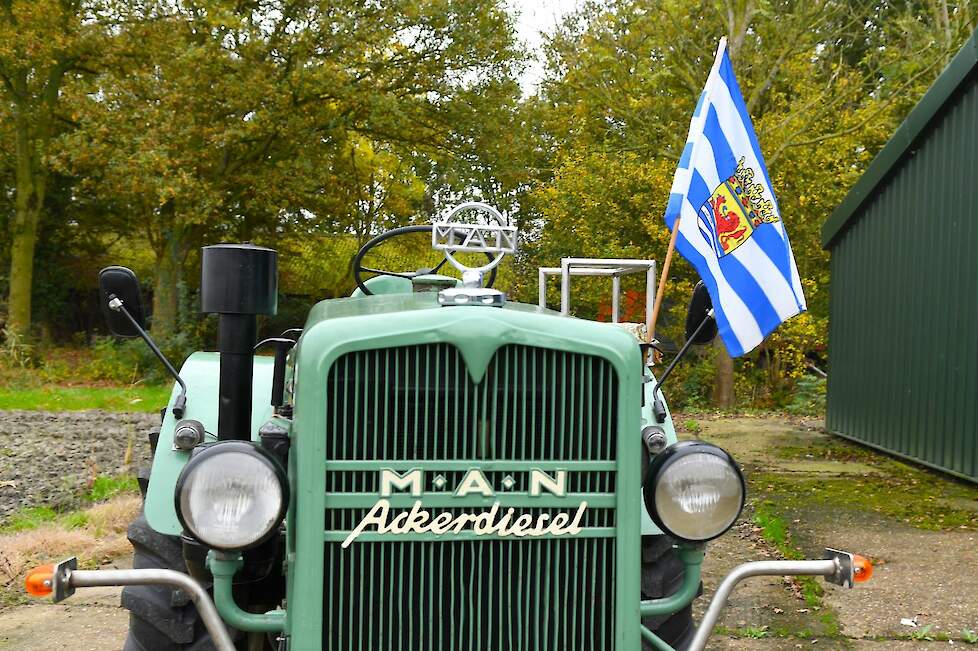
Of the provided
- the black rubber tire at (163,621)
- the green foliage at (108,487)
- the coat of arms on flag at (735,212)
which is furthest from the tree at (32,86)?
the black rubber tire at (163,621)

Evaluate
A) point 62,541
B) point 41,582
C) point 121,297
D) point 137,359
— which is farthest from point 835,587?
point 137,359

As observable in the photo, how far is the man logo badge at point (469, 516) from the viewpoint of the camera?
7.34ft

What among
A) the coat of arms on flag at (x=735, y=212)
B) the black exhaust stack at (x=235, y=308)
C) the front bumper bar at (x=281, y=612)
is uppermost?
the coat of arms on flag at (x=735, y=212)

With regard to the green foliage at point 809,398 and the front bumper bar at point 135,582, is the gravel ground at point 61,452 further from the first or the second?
the green foliage at point 809,398

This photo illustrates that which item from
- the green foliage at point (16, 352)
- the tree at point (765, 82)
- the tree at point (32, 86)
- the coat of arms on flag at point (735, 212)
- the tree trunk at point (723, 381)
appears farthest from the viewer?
the green foliage at point (16, 352)

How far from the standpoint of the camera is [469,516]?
227 cm

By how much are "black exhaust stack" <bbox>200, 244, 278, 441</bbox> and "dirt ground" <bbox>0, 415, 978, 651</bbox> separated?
5.30 ft

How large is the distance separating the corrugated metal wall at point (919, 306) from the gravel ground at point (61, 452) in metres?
6.82

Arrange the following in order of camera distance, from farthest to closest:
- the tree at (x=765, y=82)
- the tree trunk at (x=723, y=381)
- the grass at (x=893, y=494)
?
the tree trunk at (x=723, y=381), the tree at (x=765, y=82), the grass at (x=893, y=494)

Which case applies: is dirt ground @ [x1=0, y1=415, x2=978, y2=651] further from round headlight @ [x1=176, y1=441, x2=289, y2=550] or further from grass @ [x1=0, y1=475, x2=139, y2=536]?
round headlight @ [x1=176, y1=441, x2=289, y2=550]

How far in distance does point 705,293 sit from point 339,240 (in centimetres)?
1873

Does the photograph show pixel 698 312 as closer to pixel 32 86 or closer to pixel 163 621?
pixel 163 621

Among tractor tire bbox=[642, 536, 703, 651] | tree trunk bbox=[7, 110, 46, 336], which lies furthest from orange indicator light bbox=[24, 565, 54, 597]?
tree trunk bbox=[7, 110, 46, 336]

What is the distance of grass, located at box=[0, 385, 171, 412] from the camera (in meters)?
12.8
